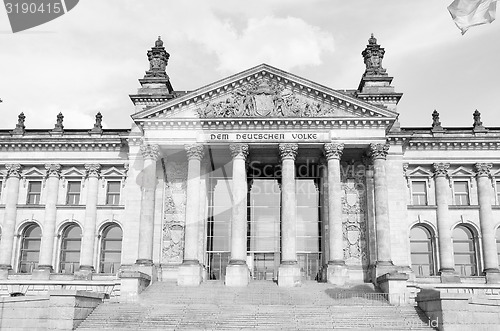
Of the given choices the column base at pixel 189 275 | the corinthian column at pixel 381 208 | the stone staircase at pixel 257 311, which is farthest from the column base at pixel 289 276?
the column base at pixel 189 275

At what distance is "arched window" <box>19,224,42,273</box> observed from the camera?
49500mm

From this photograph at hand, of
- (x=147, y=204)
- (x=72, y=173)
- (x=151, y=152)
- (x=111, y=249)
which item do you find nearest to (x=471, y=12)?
(x=151, y=152)

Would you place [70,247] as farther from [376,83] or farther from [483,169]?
[483,169]

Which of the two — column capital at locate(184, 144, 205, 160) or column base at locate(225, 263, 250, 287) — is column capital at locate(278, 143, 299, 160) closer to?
column capital at locate(184, 144, 205, 160)

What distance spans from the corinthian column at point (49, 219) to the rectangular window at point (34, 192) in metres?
1.02

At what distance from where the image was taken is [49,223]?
48.9 meters

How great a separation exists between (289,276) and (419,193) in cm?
1529

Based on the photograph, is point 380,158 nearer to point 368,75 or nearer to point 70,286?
point 368,75

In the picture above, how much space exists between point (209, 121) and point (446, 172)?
66.9 feet

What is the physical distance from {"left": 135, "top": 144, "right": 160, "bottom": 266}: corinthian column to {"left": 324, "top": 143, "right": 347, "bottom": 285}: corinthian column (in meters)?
13.1

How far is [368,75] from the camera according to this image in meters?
48.2

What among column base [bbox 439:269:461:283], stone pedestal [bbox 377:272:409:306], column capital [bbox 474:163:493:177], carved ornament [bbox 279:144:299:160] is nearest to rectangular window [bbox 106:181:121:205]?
carved ornament [bbox 279:144:299:160]

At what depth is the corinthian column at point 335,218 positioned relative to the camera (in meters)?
40.9

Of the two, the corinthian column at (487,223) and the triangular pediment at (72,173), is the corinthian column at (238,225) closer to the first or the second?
the triangular pediment at (72,173)
